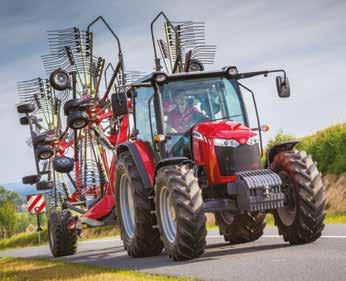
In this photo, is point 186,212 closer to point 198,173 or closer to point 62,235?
point 198,173

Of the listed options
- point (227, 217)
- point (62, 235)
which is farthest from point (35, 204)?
point (227, 217)

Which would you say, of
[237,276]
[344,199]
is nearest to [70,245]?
[237,276]

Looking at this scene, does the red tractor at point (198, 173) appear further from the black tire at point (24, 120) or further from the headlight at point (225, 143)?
the black tire at point (24, 120)

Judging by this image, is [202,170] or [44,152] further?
[44,152]

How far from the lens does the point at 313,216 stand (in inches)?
405

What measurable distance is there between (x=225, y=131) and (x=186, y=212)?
5.16 feet

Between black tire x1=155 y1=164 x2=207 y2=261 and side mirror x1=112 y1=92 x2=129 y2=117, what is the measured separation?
118 centimetres

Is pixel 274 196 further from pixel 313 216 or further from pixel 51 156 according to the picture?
pixel 51 156

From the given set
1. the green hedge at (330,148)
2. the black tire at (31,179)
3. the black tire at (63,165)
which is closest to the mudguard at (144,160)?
the black tire at (63,165)

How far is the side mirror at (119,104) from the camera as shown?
425 inches

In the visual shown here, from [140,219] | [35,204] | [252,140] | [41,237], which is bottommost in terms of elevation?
[41,237]

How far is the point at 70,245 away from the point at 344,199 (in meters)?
10.0

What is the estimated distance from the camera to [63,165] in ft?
55.3

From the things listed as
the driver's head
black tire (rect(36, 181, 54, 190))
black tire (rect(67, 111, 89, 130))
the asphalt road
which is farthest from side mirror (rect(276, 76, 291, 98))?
black tire (rect(36, 181, 54, 190))
